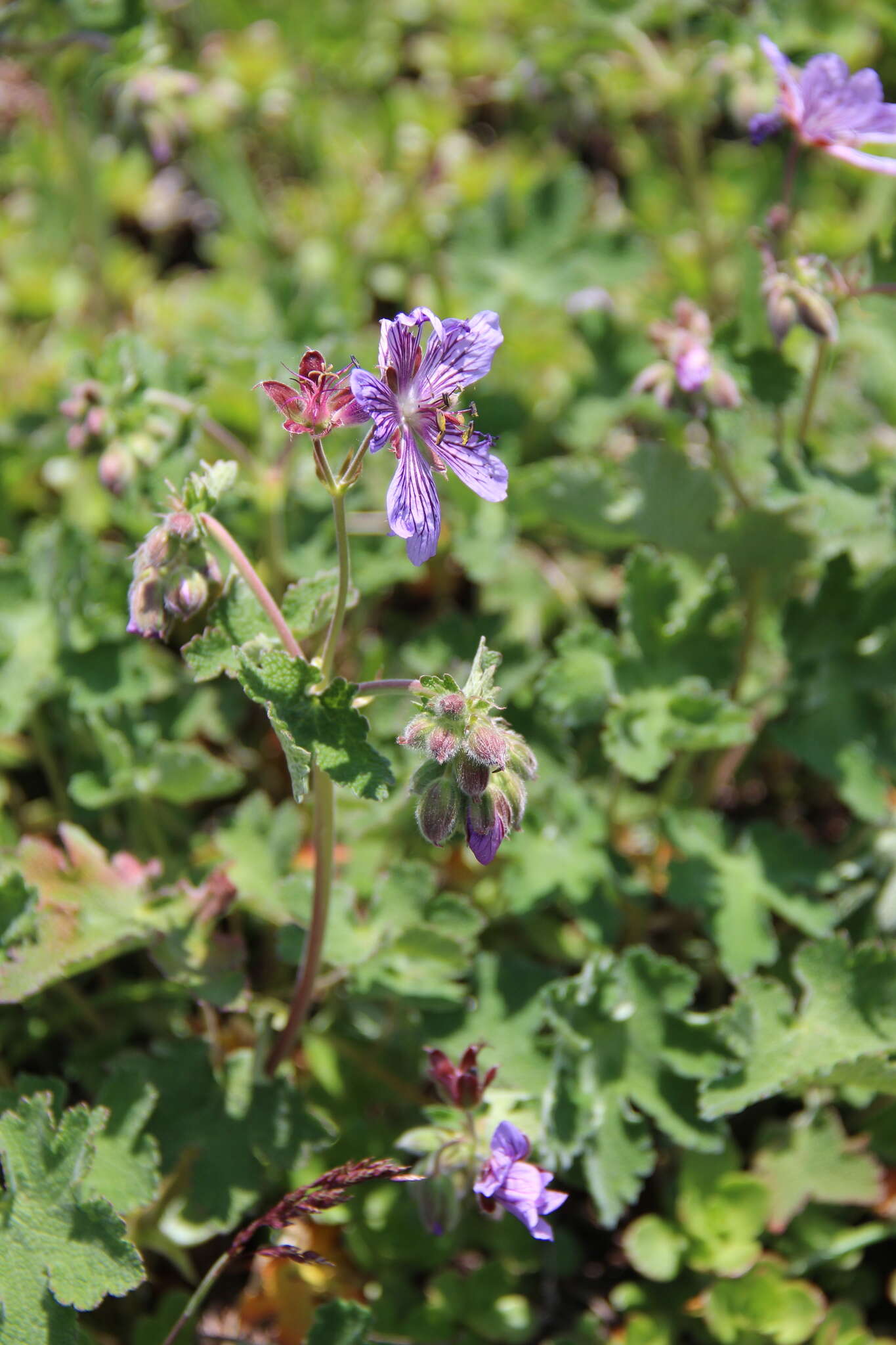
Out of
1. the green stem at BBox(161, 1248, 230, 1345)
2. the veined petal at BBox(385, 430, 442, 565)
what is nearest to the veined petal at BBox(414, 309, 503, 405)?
the veined petal at BBox(385, 430, 442, 565)

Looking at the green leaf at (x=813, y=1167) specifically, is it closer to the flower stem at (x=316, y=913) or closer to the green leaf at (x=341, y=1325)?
the green leaf at (x=341, y=1325)

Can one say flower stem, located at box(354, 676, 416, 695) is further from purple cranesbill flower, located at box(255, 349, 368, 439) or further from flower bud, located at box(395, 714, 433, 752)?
purple cranesbill flower, located at box(255, 349, 368, 439)

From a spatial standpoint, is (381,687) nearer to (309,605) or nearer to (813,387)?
(309,605)

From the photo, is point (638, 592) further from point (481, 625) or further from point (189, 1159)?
point (189, 1159)

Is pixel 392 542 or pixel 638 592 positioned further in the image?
pixel 392 542

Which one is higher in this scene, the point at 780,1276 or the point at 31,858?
the point at 31,858

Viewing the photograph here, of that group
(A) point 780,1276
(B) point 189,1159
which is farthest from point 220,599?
(A) point 780,1276

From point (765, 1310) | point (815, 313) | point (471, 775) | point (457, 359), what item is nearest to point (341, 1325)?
point (765, 1310)
